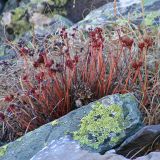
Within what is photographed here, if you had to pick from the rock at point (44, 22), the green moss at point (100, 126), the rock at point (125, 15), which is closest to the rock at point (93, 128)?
the green moss at point (100, 126)

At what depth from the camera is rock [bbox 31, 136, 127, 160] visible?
2.01 meters

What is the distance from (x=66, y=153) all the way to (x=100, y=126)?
0.39 meters

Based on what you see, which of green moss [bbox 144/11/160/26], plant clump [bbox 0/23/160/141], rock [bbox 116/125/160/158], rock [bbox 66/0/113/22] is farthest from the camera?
rock [bbox 66/0/113/22]

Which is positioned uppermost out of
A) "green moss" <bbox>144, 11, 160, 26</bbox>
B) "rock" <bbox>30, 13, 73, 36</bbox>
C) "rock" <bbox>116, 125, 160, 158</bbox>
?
"green moss" <bbox>144, 11, 160, 26</bbox>

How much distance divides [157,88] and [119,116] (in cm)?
50

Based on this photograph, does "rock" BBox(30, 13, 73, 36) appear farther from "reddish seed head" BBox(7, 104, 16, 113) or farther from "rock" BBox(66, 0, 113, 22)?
"reddish seed head" BBox(7, 104, 16, 113)

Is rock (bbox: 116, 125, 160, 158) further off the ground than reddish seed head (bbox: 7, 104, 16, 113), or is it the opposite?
reddish seed head (bbox: 7, 104, 16, 113)

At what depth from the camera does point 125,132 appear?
2.44 metres

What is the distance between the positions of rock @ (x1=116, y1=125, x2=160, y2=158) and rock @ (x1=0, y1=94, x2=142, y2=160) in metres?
0.06

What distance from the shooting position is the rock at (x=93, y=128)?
2424 mm

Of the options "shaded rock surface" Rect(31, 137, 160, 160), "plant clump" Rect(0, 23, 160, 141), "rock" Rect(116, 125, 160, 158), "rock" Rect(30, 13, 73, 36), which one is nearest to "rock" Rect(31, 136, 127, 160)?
"shaded rock surface" Rect(31, 137, 160, 160)

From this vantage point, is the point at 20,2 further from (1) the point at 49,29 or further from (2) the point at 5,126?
(2) the point at 5,126

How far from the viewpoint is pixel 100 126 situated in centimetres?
249

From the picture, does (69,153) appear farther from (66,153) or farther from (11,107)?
(11,107)
